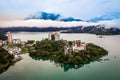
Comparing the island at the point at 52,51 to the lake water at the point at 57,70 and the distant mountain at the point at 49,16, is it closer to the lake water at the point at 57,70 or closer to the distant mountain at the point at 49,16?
the lake water at the point at 57,70

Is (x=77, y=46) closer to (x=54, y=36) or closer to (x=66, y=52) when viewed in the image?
(x=66, y=52)

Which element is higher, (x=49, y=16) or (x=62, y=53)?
(x=49, y=16)

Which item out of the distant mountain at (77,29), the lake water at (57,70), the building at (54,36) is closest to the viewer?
the lake water at (57,70)

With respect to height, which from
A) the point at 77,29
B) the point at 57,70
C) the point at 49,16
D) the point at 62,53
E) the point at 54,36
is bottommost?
the point at 57,70

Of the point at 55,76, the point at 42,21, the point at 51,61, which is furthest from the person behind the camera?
the point at 42,21

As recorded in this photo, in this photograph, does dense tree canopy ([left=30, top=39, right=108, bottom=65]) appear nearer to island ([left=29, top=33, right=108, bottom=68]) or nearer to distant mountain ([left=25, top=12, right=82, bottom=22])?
island ([left=29, top=33, right=108, bottom=68])

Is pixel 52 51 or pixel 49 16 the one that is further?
pixel 52 51

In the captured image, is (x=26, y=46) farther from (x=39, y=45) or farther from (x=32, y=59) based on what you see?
(x=32, y=59)

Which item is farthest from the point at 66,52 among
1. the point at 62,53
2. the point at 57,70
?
the point at 57,70

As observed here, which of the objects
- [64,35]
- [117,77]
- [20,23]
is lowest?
[117,77]

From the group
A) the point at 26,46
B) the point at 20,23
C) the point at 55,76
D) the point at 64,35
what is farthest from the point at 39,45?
the point at 55,76

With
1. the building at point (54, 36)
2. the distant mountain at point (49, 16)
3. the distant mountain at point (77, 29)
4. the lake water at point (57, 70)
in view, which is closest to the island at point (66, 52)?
the building at point (54, 36)
